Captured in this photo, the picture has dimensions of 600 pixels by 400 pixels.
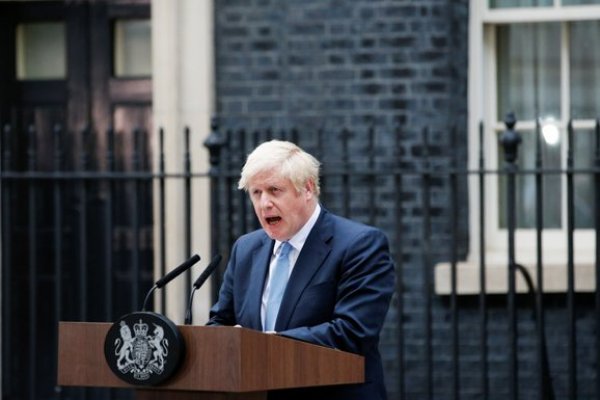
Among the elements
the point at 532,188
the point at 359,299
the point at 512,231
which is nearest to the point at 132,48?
the point at 532,188

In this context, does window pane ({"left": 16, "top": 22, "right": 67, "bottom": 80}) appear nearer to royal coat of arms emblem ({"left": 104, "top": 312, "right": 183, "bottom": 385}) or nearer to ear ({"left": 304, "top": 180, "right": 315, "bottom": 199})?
ear ({"left": 304, "top": 180, "right": 315, "bottom": 199})

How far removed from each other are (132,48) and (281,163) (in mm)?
5287

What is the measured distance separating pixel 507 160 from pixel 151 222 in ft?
8.19

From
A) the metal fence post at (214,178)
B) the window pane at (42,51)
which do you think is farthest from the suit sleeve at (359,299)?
the window pane at (42,51)

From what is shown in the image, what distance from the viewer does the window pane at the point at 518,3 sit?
29.2ft

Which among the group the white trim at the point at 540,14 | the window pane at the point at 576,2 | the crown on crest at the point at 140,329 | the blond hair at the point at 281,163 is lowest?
the crown on crest at the point at 140,329

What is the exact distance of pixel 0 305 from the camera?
9.00 m

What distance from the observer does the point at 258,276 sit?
480 cm

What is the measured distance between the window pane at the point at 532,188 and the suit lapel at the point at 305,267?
14.0 ft

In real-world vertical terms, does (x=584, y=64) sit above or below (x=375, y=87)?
above

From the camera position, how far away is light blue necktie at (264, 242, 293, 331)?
474cm

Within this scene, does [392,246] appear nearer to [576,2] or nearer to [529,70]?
[529,70]

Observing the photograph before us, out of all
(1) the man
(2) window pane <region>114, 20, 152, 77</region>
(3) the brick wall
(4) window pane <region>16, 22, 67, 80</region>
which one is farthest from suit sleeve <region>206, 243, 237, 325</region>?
(4) window pane <region>16, 22, 67, 80</region>

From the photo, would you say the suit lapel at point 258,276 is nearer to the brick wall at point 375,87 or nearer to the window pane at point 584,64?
the brick wall at point 375,87
